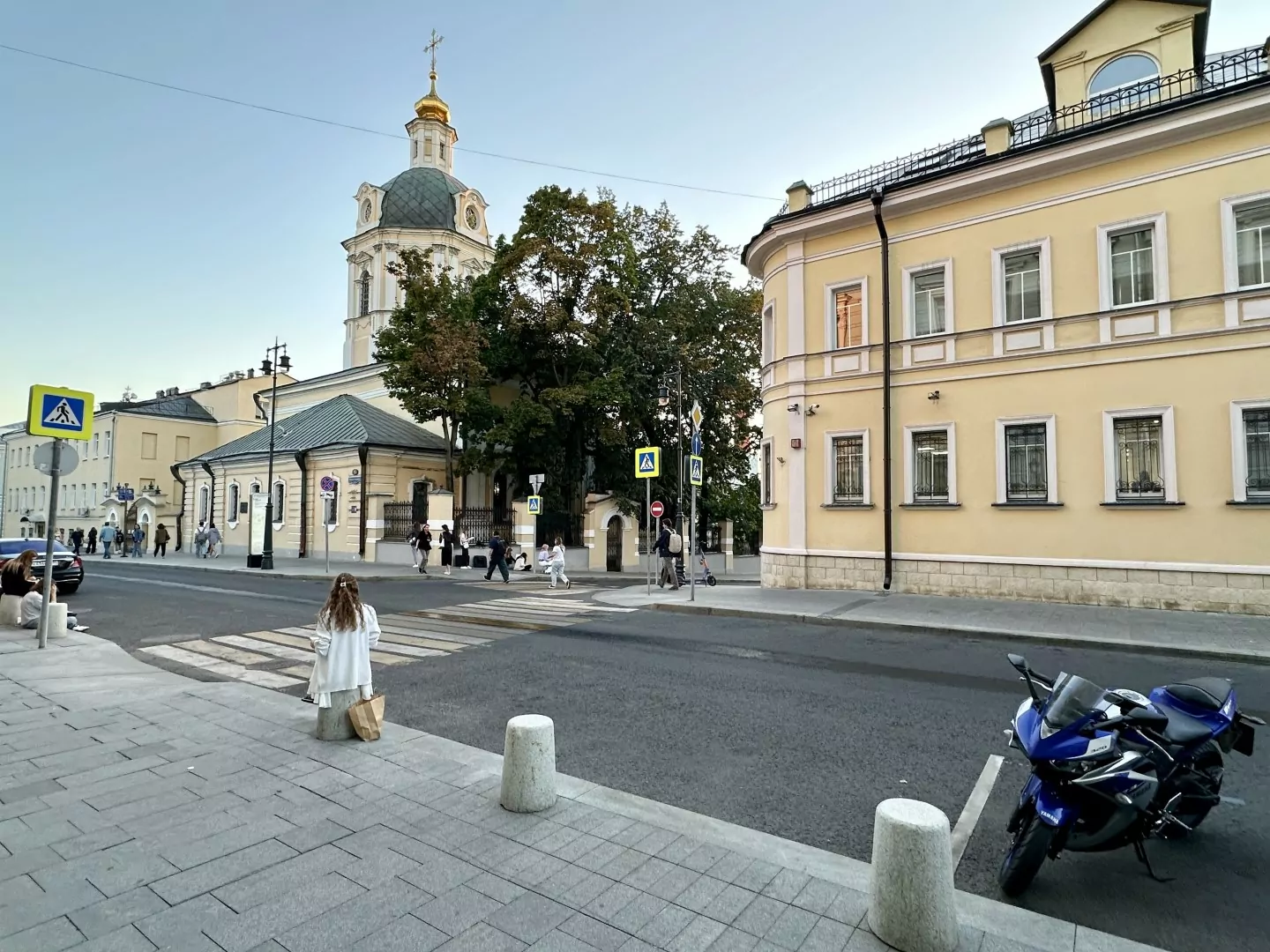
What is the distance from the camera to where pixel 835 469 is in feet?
57.0

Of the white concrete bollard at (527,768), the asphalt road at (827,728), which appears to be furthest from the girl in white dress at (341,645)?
the white concrete bollard at (527,768)

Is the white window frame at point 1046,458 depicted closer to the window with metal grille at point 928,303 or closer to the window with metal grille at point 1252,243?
the window with metal grille at point 928,303

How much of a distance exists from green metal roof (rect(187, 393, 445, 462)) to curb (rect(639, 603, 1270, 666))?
Answer: 24545 mm

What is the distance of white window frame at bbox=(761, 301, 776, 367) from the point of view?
1912 centimetres

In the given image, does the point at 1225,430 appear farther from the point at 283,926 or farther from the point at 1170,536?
the point at 283,926

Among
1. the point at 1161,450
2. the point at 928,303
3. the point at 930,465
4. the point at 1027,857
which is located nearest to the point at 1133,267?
the point at 1161,450

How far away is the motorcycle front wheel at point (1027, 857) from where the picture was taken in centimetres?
329

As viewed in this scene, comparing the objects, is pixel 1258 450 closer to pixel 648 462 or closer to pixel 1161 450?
pixel 1161 450

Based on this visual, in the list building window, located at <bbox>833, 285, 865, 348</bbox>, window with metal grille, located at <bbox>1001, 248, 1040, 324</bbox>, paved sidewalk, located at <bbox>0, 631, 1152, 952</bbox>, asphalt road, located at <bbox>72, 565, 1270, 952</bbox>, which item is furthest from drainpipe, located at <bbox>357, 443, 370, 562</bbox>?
paved sidewalk, located at <bbox>0, 631, 1152, 952</bbox>

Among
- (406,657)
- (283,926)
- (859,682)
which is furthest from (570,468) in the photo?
(283,926)

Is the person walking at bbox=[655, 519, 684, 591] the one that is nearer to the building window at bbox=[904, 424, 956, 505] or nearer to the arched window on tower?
the building window at bbox=[904, 424, 956, 505]

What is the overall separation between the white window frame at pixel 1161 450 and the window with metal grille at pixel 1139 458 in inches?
2.8

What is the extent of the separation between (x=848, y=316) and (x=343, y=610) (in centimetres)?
1506

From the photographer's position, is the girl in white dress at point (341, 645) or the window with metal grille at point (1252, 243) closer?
the girl in white dress at point (341, 645)
